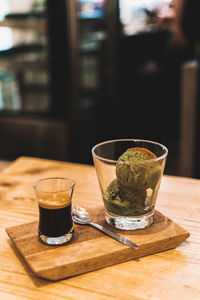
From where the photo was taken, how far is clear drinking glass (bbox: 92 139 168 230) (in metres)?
0.86

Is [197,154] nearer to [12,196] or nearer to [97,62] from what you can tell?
[97,62]

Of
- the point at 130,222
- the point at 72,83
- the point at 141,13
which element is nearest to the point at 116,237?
the point at 130,222

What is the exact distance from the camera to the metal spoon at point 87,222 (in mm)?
834

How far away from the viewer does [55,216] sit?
0.83 meters

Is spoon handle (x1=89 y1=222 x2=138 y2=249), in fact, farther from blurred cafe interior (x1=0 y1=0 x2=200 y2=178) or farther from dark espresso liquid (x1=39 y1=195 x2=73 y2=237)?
blurred cafe interior (x1=0 y1=0 x2=200 y2=178)

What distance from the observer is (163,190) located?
1.18 metres

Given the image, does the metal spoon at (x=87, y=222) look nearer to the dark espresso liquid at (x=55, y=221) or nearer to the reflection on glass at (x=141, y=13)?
the dark espresso liquid at (x=55, y=221)

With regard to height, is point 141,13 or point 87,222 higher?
point 141,13

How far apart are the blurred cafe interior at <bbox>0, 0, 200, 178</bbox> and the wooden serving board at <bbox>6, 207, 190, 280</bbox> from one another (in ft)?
6.27

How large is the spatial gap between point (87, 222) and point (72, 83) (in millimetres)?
2034

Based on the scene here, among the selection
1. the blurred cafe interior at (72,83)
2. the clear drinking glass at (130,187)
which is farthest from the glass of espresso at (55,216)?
the blurred cafe interior at (72,83)

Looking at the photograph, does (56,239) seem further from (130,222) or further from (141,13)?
(141,13)

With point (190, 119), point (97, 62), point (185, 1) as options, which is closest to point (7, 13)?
point (97, 62)

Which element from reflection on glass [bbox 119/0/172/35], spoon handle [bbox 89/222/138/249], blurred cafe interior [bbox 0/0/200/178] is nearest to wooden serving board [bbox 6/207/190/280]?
spoon handle [bbox 89/222/138/249]
